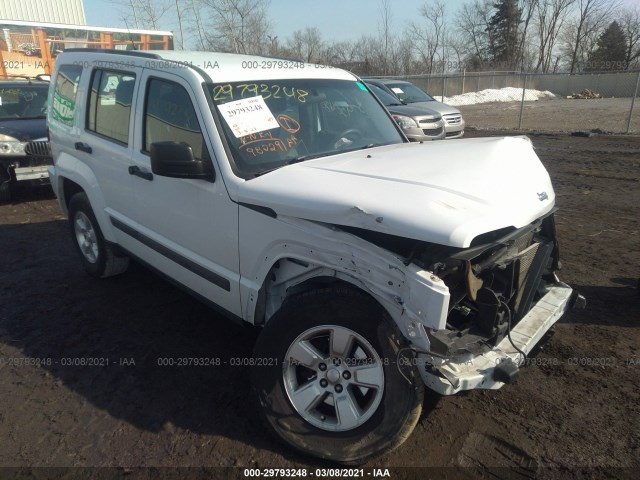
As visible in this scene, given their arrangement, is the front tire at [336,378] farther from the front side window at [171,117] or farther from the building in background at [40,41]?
the building in background at [40,41]

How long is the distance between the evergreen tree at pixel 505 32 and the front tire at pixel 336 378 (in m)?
59.4

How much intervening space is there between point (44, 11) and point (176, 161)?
30989 millimetres

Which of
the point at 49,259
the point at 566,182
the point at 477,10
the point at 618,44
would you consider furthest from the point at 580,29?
the point at 49,259

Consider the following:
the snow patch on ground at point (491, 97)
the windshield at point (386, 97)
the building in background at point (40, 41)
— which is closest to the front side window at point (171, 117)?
the windshield at point (386, 97)

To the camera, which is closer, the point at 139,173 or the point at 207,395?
the point at 207,395

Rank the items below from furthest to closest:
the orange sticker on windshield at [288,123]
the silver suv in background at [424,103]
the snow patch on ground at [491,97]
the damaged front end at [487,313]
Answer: the snow patch on ground at [491,97] < the silver suv in background at [424,103] < the orange sticker on windshield at [288,123] < the damaged front end at [487,313]

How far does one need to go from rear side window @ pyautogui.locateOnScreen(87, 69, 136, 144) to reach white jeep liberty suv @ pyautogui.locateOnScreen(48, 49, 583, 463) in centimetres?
3

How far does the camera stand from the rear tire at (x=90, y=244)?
4.57 meters

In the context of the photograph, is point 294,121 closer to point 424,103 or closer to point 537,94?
point 424,103

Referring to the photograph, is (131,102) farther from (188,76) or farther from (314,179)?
(314,179)

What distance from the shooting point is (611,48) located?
50.4m

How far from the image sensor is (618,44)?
50.0m

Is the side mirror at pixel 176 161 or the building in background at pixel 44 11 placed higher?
the building in background at pixel 44 11

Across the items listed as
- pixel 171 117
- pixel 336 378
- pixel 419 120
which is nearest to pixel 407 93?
pixel 419 120
